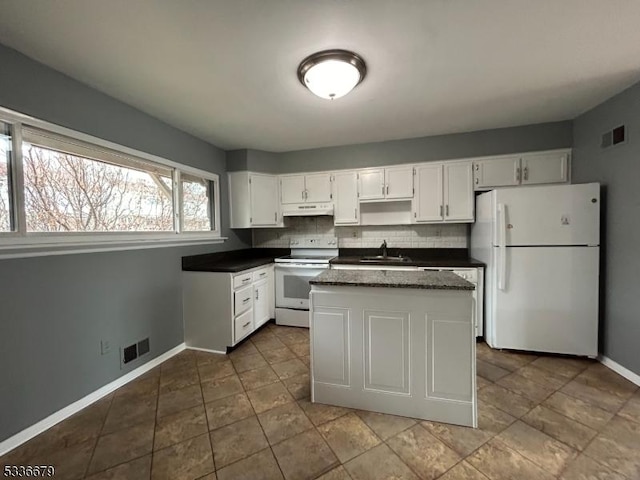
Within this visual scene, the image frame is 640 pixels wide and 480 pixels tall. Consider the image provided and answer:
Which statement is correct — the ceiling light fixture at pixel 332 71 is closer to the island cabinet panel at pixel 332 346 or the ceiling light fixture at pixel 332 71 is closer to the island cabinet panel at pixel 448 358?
the island cabinet panel at pixel 332 346

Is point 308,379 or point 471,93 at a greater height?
point 471,93

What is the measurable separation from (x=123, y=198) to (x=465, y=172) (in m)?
3.62

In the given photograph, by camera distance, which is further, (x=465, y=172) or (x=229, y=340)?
(x=465, y=172)

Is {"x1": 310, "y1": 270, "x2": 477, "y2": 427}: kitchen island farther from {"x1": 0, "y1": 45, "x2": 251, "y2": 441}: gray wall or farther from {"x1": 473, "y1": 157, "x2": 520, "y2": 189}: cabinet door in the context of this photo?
{"x1": 473, "y1": 157, "x2": 520, "y2": 189}: cabinet door

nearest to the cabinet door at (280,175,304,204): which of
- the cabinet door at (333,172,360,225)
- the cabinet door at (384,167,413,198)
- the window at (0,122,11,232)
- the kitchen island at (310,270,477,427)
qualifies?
the cabinet door at (333,172,360,225)

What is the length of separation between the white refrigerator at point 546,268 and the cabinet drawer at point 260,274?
261 cm

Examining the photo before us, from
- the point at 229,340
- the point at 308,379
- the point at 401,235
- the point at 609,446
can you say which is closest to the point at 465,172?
the point at 401,235

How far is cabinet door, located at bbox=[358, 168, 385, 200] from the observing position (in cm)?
349

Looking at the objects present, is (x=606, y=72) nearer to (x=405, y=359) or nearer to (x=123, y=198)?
(x=405, y=359)

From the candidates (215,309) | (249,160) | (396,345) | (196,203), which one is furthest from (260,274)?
(396,345)

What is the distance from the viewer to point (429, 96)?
7.41 feet

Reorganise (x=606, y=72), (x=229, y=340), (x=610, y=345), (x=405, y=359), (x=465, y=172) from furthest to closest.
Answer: (x=465, y=172) → (x=229, y=340) → (x=610, y=345) → (x=606, y=72) → (x=405, y=359)

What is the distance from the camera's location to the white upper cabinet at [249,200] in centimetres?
363

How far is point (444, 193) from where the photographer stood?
10.8 ft
